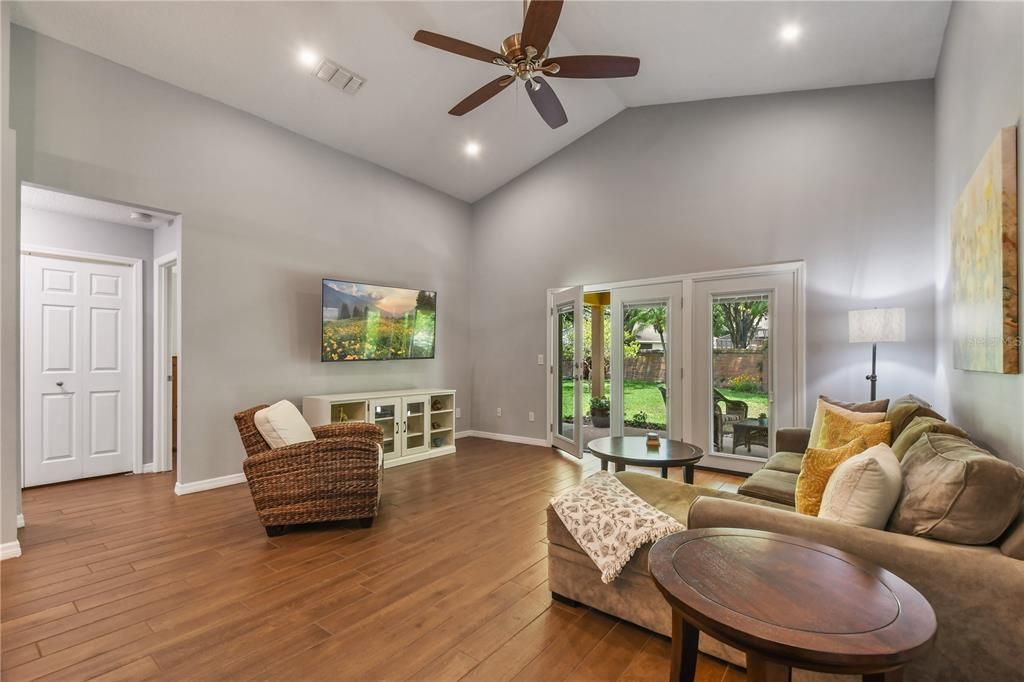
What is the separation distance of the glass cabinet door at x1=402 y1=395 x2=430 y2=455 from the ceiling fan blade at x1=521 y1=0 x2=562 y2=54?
12.0ft

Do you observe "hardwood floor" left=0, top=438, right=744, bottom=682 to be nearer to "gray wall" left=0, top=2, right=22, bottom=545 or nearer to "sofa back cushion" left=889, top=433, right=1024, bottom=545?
"gray wall" left=0, top=2, right=22, bottom=545

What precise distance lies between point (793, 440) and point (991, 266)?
1953 millimetres

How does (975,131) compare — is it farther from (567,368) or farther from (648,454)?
(567,368)

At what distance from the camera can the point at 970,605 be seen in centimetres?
137

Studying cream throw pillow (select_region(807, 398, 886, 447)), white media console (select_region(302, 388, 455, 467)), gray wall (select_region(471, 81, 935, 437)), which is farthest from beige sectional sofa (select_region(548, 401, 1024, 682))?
white media console (select_region(302, 388, 455, 467))

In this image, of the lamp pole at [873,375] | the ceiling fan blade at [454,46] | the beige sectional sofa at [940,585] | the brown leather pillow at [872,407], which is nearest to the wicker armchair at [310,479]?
the beige sectional sofa at [940,585]

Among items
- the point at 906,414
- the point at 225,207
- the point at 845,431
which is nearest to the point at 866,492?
the point at 906,414

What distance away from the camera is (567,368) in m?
5.68

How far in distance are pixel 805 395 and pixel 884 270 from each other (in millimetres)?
1243

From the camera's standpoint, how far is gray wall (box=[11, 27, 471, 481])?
3.36 m

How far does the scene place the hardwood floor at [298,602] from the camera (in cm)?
181

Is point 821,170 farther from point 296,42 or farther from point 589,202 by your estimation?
point 296,42

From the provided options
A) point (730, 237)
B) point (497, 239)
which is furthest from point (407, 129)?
point (730, 237)

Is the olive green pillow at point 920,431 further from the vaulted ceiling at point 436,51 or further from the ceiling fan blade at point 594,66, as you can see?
the vaulted ceiling at point 436,51
